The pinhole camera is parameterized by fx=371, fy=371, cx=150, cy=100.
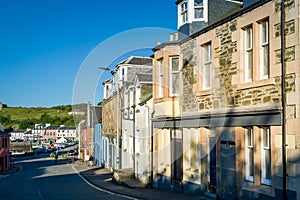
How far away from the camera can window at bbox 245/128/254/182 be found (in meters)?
11.3

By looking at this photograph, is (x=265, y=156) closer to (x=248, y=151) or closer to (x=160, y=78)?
(x=248, y=151)

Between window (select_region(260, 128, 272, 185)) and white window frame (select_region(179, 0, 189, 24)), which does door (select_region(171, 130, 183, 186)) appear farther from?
window (select_region(260, 128, 272, 185))

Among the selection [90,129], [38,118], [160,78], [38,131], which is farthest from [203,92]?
[38,118]

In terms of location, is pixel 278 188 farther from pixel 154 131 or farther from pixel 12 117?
pixel 12 117

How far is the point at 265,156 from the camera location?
10.7 m

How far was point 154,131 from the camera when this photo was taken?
18.7 meters

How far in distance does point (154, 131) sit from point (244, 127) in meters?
7.65

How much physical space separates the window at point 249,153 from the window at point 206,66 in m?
2.94

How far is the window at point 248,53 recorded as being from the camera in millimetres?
11438

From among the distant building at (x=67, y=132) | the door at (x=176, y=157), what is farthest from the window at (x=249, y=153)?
the distant building at (x=67, y=132)

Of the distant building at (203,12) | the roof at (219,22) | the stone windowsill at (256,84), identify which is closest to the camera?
the stone windowsill at (256,84)

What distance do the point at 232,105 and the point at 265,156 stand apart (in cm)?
213

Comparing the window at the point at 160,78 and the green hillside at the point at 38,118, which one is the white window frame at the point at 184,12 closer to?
the window at the point at 160,78

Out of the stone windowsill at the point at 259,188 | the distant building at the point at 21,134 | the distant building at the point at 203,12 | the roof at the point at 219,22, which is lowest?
the distant building at the point at 21,134
